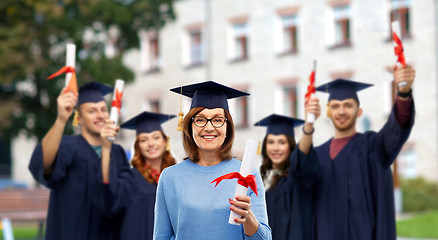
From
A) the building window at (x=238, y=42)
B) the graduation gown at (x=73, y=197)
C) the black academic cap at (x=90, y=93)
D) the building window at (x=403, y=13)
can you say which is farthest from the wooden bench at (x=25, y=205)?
the building window at (x=238, y=42)

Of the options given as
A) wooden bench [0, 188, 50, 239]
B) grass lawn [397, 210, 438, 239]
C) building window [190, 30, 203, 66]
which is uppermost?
building window [190, 30, 203, 66]

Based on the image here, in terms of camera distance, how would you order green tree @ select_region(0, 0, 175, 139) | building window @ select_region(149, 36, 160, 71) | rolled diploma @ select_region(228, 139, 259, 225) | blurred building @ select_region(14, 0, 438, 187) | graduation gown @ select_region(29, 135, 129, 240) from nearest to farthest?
rolled diploma @ select_region(228, 139, 259, 225), graduation gown @ select_region(29, 135, 129, 240), green tree @ select_region(0, 0, 175, 139), blurred building @ select_region(14, 0, 438, 187), building window @ select_region(149, 36, 160, 71)

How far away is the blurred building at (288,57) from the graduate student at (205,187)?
61.5 feet

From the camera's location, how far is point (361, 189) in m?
6.09

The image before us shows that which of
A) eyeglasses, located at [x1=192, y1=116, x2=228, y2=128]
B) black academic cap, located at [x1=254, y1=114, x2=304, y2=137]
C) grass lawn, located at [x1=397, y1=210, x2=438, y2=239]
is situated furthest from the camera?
grass lawn, located at [x1=397, y1=210, x2=438, y2=239]

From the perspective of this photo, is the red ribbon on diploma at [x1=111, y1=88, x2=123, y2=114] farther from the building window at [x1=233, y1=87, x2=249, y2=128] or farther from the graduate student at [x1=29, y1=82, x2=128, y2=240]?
the building window at [x1=233, y1=87, x2=249, y2=128]

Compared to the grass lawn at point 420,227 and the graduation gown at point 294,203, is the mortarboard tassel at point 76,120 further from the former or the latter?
the grass lawn at point 420,227

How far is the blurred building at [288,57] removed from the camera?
25031 mm

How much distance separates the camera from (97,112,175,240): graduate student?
236 inches

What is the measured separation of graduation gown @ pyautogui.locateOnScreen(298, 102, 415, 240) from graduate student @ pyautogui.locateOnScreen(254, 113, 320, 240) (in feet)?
0.44

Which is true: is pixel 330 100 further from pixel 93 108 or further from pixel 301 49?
pixel 301 49

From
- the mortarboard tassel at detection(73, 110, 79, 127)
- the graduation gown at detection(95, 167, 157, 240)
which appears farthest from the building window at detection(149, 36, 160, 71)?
the graduation gown at detection(95, 167, 157, 240)

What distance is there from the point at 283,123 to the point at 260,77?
23.1 meters

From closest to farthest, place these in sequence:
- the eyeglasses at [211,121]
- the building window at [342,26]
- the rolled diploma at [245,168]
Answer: the rolled diploma at [245,168], the eyeglasses at [211,121], the building window at [342,26]
